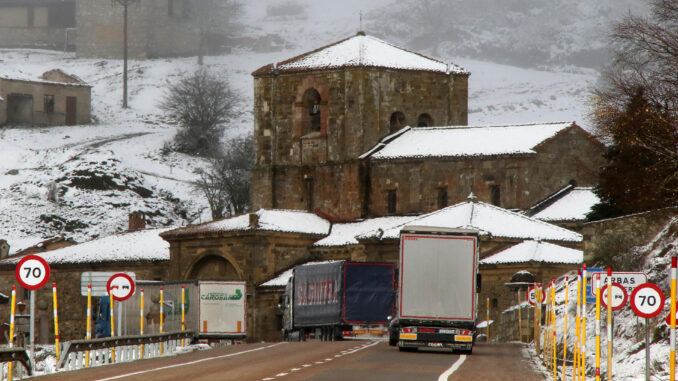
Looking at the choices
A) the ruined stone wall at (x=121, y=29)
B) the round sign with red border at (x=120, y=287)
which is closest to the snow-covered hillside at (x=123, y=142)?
the ruined stone wall at (x=121, y=29)

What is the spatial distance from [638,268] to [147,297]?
22360mm

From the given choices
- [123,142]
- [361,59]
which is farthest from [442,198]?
[123,142]

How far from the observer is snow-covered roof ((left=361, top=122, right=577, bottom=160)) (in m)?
76.8

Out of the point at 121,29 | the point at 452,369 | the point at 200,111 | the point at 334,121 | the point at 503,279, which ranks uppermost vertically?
the point at 121,29

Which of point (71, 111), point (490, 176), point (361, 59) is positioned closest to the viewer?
point (490, 176)

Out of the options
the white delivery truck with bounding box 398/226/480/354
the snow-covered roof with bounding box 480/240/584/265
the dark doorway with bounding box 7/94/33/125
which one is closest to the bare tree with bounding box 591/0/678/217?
the snow-covered roof with bounding box 480/240/584/265

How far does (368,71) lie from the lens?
80312 millimetres

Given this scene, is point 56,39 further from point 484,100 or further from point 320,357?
point 320,357

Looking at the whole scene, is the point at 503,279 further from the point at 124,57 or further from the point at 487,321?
the point at 124,57

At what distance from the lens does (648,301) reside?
2544cm

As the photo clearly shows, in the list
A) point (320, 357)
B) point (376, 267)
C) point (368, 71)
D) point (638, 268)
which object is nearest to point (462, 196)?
point (368, 71)

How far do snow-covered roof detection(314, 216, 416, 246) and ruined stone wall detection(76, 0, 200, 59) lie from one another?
107 meters

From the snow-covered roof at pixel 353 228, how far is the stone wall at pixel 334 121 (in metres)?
1.51

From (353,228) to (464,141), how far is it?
25.4 ft
